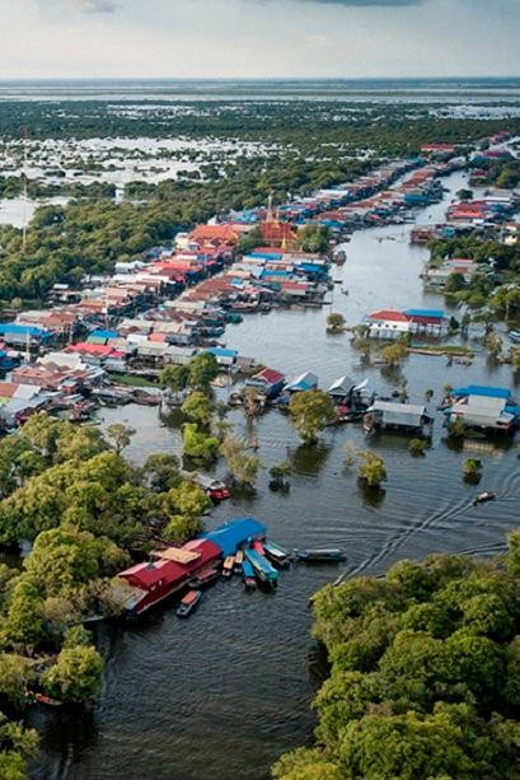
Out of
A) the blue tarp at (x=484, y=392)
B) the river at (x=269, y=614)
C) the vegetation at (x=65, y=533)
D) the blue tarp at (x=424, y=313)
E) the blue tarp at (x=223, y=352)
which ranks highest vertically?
the blue tarp at (x=424, y=313)

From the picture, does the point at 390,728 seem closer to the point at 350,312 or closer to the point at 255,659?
the point at 255,659

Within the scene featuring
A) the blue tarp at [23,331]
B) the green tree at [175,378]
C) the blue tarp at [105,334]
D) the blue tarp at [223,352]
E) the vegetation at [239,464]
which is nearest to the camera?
the vegetation at [239,464]

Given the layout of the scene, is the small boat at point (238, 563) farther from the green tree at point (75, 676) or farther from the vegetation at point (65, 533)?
the green tree at point (75, 676)

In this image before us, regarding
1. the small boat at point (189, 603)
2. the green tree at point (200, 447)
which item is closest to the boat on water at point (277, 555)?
the small boat at point (189, 603)

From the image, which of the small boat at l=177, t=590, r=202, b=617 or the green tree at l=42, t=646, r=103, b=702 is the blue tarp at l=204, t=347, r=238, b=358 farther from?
the green tree at l=42, t=646, r=103, b=702

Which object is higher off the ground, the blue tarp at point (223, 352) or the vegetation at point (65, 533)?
the blue tarp at point (223, 352)

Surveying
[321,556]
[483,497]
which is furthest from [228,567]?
[483,497]

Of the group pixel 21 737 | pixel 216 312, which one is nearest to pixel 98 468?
pixel 21 737
